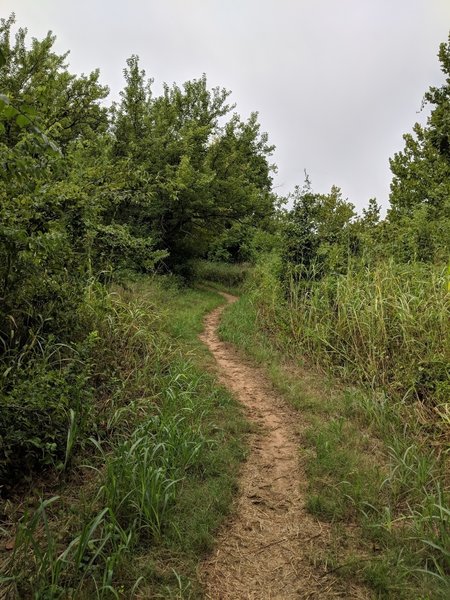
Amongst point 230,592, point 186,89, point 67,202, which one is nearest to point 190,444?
point 230,592

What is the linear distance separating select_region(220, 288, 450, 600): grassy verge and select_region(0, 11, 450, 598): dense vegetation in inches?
0.6

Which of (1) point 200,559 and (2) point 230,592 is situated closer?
(2) point 230,592

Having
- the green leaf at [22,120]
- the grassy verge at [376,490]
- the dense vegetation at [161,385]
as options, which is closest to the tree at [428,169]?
the dense vegetation at [161,385]

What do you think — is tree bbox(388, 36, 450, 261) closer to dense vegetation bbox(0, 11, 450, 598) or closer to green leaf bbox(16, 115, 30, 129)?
dense vegetation bbox(0, 11, 450, 598)

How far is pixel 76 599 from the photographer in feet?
6.93

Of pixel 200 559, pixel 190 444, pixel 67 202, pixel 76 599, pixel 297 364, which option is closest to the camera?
→ pixel 76 599

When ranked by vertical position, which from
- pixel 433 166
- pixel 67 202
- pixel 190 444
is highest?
pixel 433 166

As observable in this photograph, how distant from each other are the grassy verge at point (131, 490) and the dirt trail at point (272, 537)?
14 cm

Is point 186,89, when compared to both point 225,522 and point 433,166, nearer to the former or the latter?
point 433,166

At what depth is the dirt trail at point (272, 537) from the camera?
7.93 ft

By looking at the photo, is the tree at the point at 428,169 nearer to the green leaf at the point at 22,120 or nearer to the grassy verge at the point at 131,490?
the grassy verge at the point at 131,490

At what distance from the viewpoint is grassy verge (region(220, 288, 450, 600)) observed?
2445mm

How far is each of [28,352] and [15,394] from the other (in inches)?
32.3

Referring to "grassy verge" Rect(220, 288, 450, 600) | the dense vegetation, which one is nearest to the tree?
the dense vegetation
